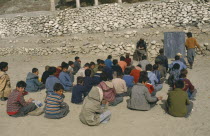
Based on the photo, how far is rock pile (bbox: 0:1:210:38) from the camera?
2167 centimetres

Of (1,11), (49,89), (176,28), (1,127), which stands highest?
(1,11)

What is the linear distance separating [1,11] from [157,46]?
94.1ft

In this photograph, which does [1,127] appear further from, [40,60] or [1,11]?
[1,11]

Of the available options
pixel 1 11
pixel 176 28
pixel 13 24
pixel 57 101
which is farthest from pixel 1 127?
pixel 1 11

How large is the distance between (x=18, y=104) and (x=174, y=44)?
11195mm

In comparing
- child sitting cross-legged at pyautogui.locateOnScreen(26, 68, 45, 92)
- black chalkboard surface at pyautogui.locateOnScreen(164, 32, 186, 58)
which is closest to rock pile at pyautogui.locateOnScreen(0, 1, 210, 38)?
black chalkboard surface at pyautogui.locateOnScreen(164, 32, 186, 58)

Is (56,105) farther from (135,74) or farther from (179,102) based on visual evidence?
(135,74)

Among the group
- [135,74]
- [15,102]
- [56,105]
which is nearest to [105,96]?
[56,105]

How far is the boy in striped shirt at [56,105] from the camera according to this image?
7367 mm

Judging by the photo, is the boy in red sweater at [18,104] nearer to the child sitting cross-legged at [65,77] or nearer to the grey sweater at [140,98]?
the child sitting cross-legged at [65,77]

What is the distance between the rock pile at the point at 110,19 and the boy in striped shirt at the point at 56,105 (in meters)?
13.0

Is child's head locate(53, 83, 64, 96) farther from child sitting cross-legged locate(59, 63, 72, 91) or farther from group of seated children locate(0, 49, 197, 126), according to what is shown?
child sitting cross-legged locate(59, 63, 72, 91)

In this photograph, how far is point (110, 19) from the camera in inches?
951

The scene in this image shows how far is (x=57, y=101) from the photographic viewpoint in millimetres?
7383
